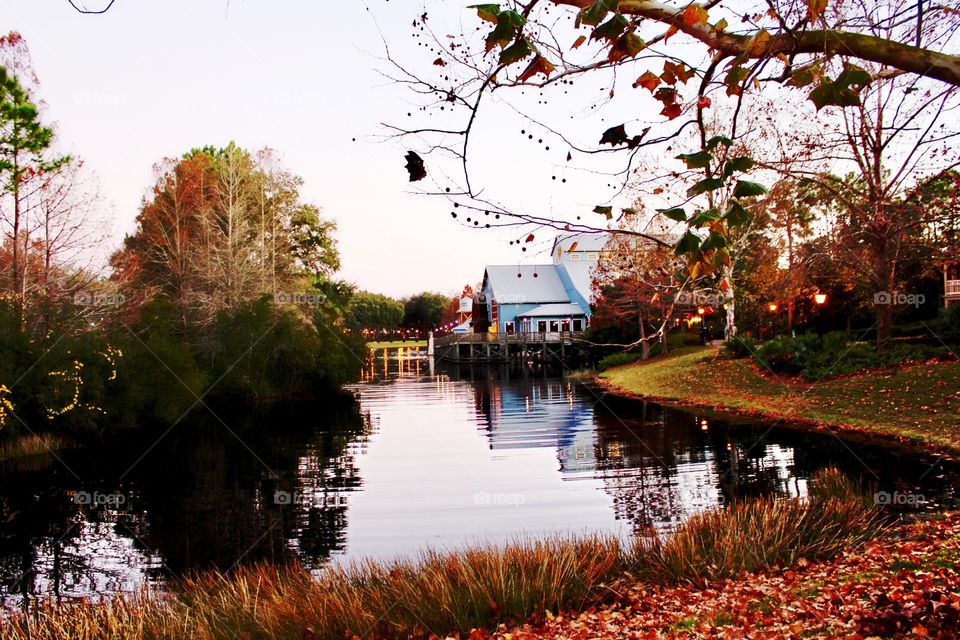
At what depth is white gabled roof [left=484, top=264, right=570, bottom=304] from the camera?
84062mm

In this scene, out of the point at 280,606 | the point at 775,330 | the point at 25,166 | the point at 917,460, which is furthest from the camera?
the point at 775,330

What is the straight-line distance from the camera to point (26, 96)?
25312mm

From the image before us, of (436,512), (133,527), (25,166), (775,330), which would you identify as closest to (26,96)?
(25,166)

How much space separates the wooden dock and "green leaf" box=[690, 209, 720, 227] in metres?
70.4

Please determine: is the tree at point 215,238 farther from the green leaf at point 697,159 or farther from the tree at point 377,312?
the tree at point 377,312

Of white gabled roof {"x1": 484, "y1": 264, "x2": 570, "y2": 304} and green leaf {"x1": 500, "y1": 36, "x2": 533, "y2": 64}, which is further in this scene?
white gabled roof {"x1": 484, "y1": 264, "x2": 570, "y2": 304}

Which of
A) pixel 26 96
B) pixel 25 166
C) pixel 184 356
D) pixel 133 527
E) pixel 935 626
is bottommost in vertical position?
pixel 133 527

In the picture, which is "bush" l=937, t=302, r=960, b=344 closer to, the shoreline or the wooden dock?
the shoreline

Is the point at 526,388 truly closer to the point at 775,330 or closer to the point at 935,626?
the point at 775,330

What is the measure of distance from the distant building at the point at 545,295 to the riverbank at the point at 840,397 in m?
41.9

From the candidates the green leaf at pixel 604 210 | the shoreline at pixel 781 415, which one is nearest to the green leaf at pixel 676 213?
the green leaf at pixel 604 210

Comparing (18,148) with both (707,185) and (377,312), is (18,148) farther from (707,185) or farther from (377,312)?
(377,312)

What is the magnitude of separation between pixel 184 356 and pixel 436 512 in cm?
1954

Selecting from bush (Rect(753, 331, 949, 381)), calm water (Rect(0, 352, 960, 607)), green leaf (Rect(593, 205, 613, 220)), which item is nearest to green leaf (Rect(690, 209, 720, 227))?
green leaf (Rect(593, 205, 613, 220))
